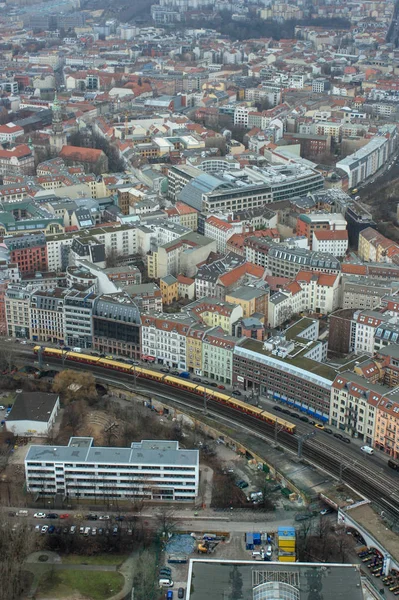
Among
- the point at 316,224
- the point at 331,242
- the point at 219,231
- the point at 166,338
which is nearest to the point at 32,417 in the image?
the point at 166,338

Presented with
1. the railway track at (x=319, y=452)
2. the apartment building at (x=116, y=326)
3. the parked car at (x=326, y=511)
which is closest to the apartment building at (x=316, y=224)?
the apartment building at (x=116, y=326)

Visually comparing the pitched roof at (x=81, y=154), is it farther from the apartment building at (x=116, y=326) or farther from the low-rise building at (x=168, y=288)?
the apartment building at (x=116, y=326)

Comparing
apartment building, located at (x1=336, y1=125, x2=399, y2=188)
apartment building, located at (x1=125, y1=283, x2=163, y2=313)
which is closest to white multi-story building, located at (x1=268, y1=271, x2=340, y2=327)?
apartment building, located at (x1=125, y1=283, x2=163, y2=313)

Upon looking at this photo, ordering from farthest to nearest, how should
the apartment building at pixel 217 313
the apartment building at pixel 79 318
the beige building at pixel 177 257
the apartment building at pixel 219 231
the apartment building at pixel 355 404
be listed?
the apartment building at pixel 219 231, the beige building at pixel 177 257, the apartment building at pixel 79 318, the apartment building at pixel 217 313, the apartment building at pixel 355 404

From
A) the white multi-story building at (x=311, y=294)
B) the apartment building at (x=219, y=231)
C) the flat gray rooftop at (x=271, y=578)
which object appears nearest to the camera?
the flat gray rooftop at (x=271, y=578)

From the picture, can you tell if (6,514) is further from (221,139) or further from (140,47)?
(140,47)

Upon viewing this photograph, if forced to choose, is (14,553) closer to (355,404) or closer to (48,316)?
(355,404)
